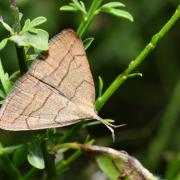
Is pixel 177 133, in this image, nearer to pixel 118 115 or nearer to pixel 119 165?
pixel 118 115

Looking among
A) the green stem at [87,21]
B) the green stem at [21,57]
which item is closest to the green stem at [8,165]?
the green stem at [21,57]

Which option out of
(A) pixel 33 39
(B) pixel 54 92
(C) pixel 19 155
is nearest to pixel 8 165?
(C) pixel 19 155

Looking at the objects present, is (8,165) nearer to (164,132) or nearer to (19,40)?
(19,40)

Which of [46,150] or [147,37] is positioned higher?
[46,150]

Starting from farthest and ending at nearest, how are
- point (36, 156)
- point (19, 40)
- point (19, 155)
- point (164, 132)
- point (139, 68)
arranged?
point (139, 68) < point (164, 132) < point (19, 155) < point (36, 156) < point (19, 40)

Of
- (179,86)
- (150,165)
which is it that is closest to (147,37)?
(179,86)

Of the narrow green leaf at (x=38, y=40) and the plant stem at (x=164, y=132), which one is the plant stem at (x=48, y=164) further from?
the plant stem at (x=164, y=132)
